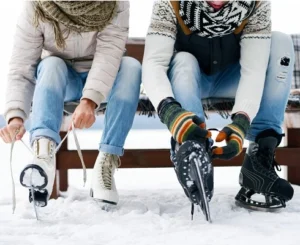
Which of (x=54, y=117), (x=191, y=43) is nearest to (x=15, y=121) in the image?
(x=54, y=117)

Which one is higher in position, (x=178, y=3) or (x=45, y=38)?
(x=178, y=3)

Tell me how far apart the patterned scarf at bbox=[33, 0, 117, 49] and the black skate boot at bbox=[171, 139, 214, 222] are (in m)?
0.44

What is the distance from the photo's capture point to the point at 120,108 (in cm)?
113

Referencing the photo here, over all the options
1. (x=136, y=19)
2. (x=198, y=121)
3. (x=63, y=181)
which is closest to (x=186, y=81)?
(x=198, y=121)

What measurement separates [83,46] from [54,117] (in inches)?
9.5

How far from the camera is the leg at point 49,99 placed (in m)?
1.03

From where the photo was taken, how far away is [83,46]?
119cm

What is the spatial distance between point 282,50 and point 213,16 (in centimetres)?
20

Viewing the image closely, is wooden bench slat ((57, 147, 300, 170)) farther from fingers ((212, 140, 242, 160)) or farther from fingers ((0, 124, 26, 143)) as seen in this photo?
fingers ((212, 140, 242, 160))

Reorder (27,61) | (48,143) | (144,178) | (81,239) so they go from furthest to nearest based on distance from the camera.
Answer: (144,178)
(27,61)
(48,143)
(81,239)

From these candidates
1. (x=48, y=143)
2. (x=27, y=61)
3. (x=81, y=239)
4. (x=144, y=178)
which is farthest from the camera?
(x=144, y=178)

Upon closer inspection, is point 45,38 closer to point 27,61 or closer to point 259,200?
point 27,61

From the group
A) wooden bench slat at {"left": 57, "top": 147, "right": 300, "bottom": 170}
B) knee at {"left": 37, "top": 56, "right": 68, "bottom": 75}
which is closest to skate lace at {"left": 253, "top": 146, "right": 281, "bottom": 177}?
wooden bench slat at {"left": 57, "top": 147, "right": 300, "bottom": 170}

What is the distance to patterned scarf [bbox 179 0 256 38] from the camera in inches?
41.9
